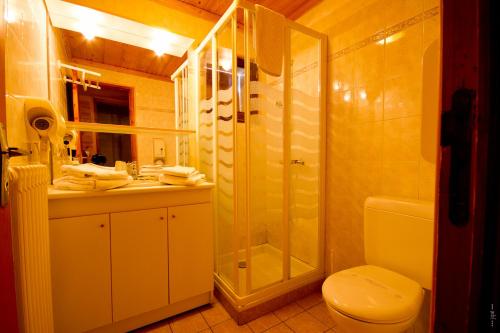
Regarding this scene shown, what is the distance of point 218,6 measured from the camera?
5.84 ft

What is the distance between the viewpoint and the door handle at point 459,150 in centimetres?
33

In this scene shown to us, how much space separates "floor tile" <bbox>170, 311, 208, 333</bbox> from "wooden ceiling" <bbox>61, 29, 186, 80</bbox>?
69.7 inches

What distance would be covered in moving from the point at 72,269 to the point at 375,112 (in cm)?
194

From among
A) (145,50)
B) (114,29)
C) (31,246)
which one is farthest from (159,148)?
(31,246)

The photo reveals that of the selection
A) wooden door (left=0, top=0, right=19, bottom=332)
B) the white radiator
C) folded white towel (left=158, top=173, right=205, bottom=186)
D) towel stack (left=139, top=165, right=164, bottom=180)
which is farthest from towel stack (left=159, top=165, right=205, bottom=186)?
wooden door (left=0, top=0, right=19, bottom=332)

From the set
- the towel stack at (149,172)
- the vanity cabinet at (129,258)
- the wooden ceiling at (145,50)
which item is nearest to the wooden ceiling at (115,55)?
the wooden ceiling at (145,50)

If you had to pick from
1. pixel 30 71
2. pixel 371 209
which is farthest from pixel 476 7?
pixel 30 71

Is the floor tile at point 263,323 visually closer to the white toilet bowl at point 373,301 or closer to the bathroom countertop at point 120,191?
the white toilet bowl at point 373,301

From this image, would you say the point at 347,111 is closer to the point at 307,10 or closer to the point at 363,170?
the point at 363,170

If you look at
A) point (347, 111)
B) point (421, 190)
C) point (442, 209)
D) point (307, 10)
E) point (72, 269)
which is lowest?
A: point (72, 269)

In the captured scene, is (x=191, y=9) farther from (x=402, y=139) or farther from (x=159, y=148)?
(x=402, y=139)

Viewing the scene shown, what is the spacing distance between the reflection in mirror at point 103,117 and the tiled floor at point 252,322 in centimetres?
116

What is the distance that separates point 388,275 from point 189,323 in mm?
1201

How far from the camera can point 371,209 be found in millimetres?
1285
